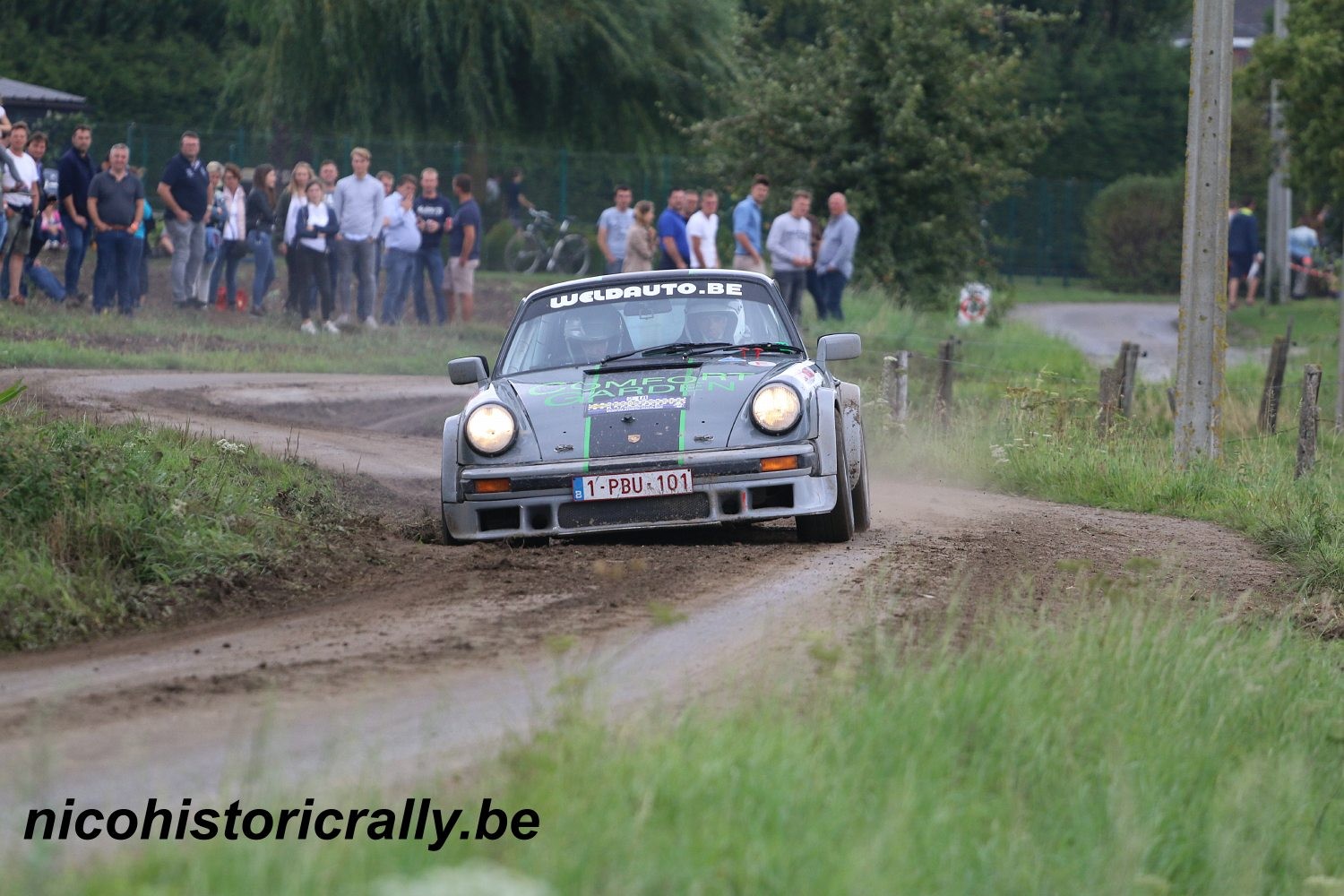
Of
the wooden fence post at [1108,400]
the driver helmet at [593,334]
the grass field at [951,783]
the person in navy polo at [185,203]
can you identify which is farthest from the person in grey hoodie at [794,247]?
the grass field at [951,783]

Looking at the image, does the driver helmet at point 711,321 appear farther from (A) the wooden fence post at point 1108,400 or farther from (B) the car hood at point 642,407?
(A) the wooden fence post at point 1108,400

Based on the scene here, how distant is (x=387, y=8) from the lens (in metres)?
31.2

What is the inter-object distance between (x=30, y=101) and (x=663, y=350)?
28.0 m

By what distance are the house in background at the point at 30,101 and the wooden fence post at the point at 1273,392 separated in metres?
24.1

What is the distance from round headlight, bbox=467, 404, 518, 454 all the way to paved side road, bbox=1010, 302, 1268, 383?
13961 millimetres

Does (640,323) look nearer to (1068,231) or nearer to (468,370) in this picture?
(468,370)

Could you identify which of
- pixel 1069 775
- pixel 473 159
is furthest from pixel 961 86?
pixel 1069 775

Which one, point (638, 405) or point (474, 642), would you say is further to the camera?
point (638, 405)

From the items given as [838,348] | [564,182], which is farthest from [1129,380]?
[564,182]

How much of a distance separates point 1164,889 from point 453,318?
21.2 meters

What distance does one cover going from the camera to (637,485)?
8719 mm

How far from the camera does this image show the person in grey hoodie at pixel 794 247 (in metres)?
21.6

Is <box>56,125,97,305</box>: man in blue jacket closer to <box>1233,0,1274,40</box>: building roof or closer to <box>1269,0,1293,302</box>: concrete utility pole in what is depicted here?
<box>1269,0,1293,302</box>: concrete utility pole

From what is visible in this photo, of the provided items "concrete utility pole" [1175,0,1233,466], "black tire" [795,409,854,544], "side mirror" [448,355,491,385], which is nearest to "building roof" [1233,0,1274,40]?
"concrete utility pole" [1175,0,1233,466]
